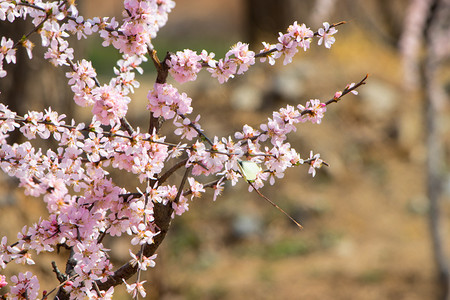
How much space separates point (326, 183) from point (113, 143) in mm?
5620

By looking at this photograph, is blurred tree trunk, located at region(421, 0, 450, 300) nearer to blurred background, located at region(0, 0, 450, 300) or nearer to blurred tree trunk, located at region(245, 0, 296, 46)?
blurred background, located at region(0, 0, 450, 300)

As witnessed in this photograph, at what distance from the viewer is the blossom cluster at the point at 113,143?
1.79 m

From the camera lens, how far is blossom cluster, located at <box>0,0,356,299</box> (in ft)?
5.87

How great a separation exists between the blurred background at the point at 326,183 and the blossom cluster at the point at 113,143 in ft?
6.26

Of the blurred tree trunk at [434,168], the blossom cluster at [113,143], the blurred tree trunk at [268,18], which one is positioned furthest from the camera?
the blurred tree trunk at [268,18]

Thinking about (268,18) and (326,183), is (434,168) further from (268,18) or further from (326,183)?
(268,18)

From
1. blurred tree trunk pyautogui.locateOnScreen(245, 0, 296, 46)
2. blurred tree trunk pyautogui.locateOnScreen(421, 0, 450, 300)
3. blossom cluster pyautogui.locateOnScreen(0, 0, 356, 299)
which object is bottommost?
blossom cluster pyautogui.locateOnScreen(0, 0, 356, 299)

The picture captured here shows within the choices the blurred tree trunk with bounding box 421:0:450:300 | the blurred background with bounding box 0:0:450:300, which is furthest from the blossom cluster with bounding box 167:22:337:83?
the blurred tree trunk with bounding box 421:0:450:300

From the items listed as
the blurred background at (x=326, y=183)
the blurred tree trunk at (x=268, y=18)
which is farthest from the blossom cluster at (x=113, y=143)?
the blurred tree trunk at (x=268, y=18)

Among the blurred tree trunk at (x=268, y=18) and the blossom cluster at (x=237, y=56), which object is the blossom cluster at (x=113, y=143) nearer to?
the blossom cluster at (x=237, y=56)

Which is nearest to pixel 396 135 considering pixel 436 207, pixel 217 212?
pixel 217 212

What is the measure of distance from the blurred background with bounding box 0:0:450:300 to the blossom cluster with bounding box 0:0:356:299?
1.91 m

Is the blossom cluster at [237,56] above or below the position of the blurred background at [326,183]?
below

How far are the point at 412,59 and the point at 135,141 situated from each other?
4.17 meters
